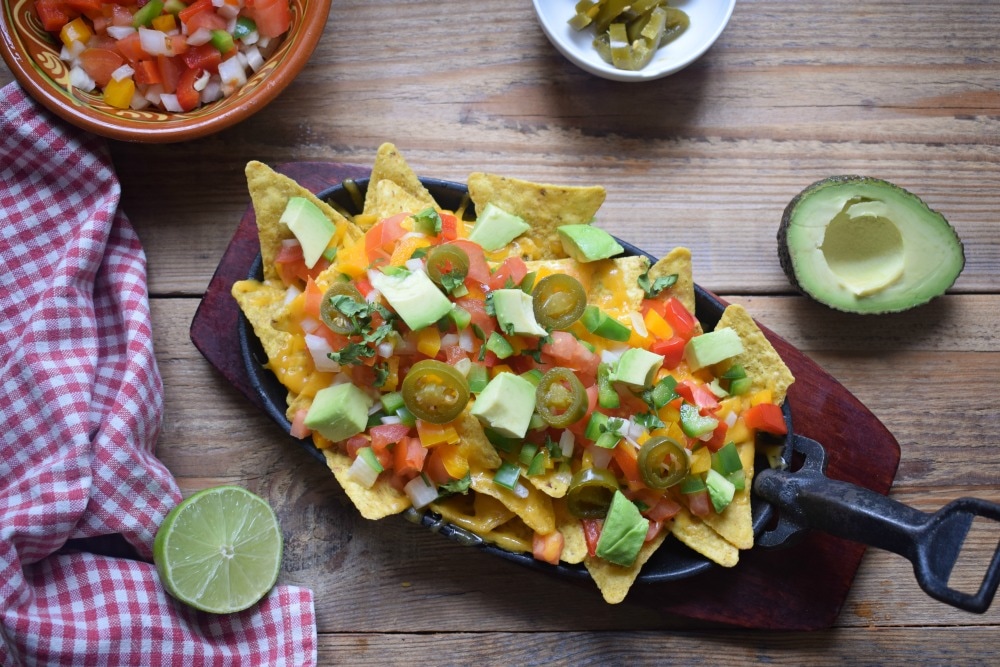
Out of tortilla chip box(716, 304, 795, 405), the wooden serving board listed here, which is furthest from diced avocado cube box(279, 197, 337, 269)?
tortilla chip box(716, 304, 795, 405)

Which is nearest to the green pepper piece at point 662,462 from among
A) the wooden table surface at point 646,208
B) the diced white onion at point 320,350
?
the wooden table surface at point 646,208

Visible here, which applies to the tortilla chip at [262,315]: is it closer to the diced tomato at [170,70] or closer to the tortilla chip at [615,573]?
the diced tomato at [170,70]

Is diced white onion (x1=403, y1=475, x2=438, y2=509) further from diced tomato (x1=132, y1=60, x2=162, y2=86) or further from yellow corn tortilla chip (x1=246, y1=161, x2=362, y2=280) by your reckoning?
diced tomato (x1=132, y1=60, x2=162, y2=86)

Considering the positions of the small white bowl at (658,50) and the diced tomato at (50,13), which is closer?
the diced tomato at (50,13)

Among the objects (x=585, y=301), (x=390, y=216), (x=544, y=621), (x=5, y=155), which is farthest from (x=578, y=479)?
(x=5, y=155)

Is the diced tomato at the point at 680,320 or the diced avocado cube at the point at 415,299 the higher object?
the diced avocado cube at the point at 415,299

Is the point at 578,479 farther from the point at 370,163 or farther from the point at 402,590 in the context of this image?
the point at 370,163

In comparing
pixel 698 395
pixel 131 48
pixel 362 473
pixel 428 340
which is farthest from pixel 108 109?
pixel 698 395

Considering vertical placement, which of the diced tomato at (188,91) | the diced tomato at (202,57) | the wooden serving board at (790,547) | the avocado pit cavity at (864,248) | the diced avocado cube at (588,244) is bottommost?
the wooden serving board at (790,547)

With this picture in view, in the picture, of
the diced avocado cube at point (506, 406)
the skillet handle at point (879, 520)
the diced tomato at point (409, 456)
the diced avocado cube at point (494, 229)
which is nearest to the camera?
the skillet handle at point (879, 520)
